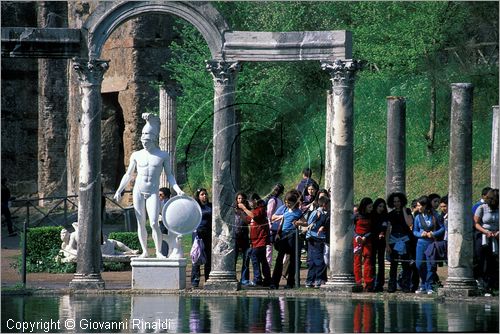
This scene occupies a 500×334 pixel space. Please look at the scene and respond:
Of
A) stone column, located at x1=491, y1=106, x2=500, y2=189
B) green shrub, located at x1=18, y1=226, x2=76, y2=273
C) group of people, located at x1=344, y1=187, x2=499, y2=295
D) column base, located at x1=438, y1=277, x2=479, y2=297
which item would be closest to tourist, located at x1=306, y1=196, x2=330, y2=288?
group of people, located at x1=344, y1=187, x2=499, y2=295

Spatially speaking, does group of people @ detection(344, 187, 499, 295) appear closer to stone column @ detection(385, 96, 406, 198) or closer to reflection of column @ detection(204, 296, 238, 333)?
reflection of column @ detection(204, 296, 238, 333)

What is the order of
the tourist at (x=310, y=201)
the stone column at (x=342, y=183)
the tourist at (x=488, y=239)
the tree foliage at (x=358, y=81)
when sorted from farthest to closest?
the tree foliage at (x=358, y=81) < the tourist at (x=310, y=201) < the stone column at (x=342, y=183) < the tourist at (x=488, y=239)

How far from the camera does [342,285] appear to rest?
28.1 meters

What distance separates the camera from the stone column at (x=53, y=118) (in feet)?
160

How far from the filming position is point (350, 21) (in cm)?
4694

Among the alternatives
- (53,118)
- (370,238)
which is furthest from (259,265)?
(53,118)

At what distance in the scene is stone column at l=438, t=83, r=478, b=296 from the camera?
27.3 m

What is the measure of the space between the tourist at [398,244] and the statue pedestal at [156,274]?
136 inches

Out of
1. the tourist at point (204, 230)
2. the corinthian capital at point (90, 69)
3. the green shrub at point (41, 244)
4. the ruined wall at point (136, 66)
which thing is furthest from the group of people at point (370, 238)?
the ruined wall at point (136, 66)

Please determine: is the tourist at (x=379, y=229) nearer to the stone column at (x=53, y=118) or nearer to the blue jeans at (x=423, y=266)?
the blue jeans at (x=423, y=266)

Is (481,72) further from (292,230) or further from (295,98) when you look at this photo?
(292,230)

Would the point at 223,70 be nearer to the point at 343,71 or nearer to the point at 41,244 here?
the point at 343,71

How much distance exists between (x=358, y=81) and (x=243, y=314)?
20870 millimetres

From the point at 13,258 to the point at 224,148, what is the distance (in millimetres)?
8101
